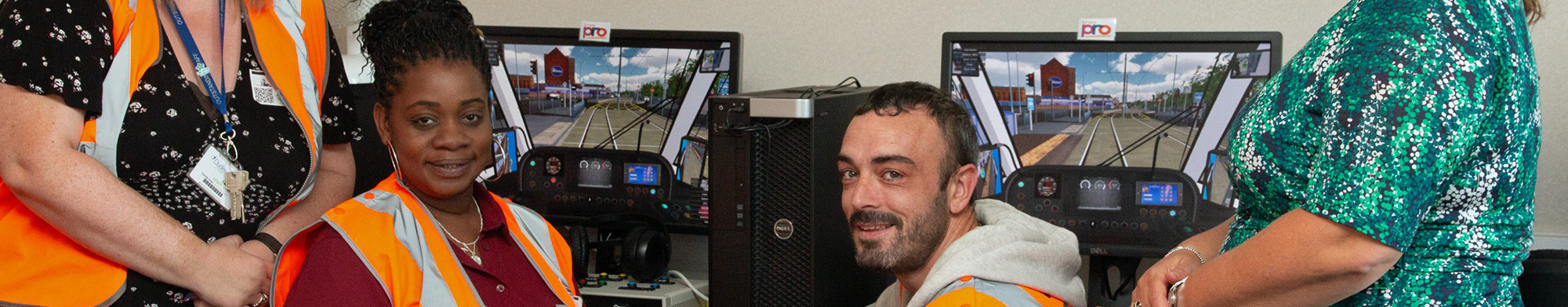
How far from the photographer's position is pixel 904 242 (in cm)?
160

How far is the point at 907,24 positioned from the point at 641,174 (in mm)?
708

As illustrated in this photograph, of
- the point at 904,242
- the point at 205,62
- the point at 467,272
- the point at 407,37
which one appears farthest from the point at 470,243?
the point at 904,242

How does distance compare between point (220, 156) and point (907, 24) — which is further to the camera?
point (907, 24)

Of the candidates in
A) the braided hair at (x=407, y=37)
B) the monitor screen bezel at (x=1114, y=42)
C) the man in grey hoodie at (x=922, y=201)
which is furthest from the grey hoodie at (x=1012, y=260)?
the monitor screen bezel at (x=1114, y=42)

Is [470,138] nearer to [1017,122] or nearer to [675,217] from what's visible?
[675,217]

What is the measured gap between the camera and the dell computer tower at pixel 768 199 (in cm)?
172

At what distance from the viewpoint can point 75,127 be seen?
1.35 m

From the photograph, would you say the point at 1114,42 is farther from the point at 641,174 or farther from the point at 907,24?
the point at 641,174

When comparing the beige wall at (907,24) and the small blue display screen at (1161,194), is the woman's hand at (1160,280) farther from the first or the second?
the beige wall at (907,24)

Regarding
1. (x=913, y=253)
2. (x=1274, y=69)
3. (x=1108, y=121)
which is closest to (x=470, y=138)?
(x=913, y=253)

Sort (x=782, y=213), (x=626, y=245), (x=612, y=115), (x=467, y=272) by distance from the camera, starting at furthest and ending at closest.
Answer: (x=612, y=115) < (x=626, y=245) < (x=782, y=213) < (x=467, y=272)

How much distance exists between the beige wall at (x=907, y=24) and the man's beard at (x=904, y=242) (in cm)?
114

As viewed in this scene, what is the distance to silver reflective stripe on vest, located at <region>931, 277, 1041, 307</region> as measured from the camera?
4.58ft

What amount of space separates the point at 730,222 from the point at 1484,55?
3.33ft
